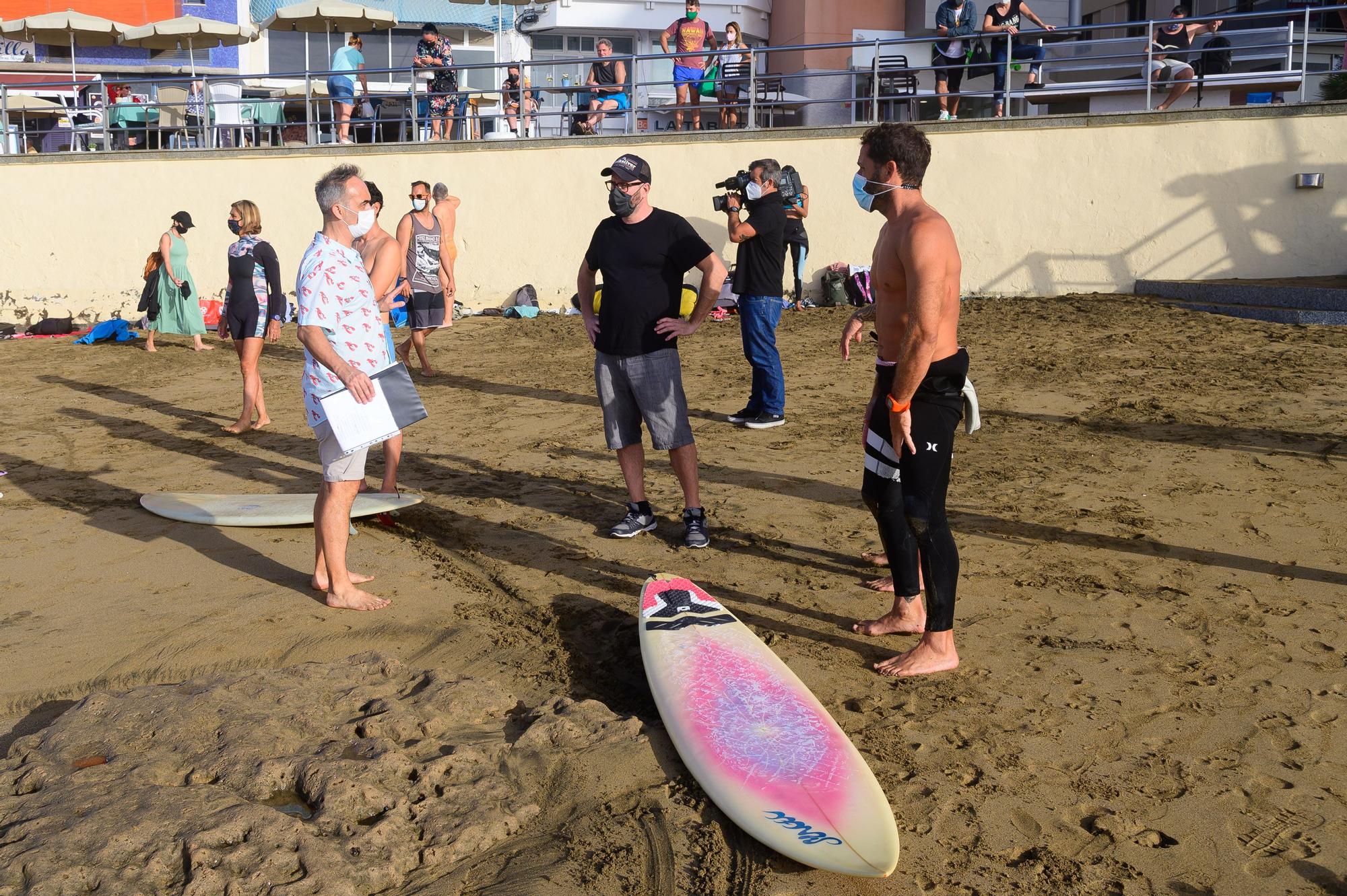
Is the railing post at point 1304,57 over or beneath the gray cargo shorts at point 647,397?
over

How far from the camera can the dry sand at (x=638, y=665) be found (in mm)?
3014

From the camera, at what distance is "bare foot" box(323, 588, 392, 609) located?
487 centimetres

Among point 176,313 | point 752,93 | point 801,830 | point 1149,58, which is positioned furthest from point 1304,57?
point 176,313

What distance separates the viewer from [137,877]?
9.28 ft

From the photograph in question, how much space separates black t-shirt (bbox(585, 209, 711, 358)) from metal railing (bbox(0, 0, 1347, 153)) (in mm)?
8243

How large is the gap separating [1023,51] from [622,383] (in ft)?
35.8

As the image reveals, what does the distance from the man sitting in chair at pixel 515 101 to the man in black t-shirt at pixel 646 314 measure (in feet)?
29.9

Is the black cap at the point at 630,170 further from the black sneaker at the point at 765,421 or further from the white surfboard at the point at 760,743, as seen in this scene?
the black sneaker at the point at 765,421

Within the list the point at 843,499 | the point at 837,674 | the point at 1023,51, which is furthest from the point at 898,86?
the point at 837,674

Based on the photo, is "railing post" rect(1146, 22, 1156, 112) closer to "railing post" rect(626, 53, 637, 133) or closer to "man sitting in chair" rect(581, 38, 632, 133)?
"railing post" rect(626, 53, 637, 133)

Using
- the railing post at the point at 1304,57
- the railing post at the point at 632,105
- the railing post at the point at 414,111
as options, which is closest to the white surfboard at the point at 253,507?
the railing post at the point at 632,105

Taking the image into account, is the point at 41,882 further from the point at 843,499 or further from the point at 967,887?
the point at 843,499

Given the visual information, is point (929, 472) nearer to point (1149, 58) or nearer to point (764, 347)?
point (764, 347)

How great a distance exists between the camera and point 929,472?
4.02 metres
